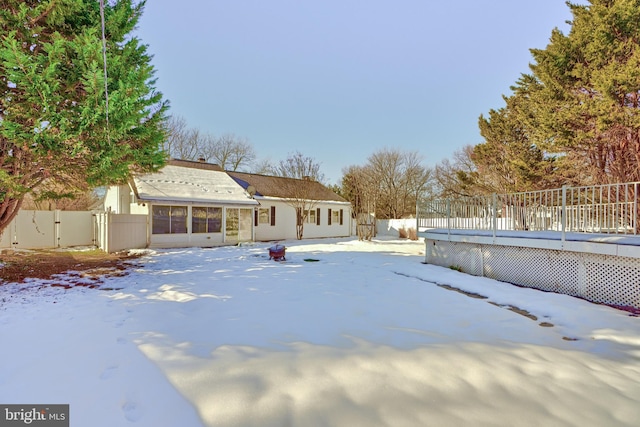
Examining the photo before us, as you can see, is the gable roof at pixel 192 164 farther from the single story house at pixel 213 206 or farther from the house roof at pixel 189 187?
the house roof at pixel 189 187

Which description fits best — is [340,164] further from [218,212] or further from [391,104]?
[218,212]

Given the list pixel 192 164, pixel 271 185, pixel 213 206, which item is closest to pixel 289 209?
pixel 271 185

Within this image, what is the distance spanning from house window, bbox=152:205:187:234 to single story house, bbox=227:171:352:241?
4.30 meters

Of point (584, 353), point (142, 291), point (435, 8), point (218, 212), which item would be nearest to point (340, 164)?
point (218, 212)

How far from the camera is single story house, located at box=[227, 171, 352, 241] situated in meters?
18.2

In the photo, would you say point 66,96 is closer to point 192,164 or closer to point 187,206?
point 187,206

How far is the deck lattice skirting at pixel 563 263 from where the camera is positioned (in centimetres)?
490

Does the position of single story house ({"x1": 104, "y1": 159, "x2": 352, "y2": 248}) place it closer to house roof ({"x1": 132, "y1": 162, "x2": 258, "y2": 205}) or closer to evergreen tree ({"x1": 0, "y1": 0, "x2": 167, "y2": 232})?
house roof ({"x1": 132, "y1": 162, "x2": 258, "y2": 205})

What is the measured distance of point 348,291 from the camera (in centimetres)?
591

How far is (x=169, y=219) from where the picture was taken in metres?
13.9

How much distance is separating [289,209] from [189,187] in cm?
639

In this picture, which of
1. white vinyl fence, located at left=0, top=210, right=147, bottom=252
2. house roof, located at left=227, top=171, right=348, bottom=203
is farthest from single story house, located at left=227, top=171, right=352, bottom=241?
white vinyl fence, located at left=0, top=210, right=147, bottom=252

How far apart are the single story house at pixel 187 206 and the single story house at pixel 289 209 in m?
1.37

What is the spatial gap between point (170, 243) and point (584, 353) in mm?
14400
